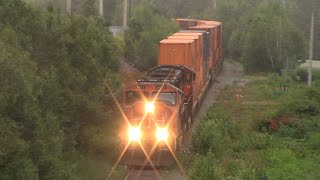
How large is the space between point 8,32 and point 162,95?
6.67m

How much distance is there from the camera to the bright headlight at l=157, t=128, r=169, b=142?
61.0 feet

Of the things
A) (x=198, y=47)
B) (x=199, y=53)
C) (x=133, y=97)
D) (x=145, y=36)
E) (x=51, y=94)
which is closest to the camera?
(x=51, y=94)

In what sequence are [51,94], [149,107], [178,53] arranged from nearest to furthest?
[51,94] < [149,107] < [178,53]

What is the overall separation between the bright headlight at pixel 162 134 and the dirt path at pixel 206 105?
3.77ft

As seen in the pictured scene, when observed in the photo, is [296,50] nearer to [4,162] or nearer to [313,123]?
[313,123]

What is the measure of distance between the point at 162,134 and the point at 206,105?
14529mm

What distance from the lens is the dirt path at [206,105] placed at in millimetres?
17859

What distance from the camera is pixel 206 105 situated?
3281 centimetres

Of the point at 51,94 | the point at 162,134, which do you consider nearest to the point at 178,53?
the point at 162,134

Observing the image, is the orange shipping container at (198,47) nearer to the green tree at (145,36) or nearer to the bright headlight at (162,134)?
the bright headlight at (162,134)

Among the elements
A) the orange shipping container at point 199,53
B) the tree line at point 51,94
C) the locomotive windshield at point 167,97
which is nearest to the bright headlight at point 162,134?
the locomotive windshield at point 167,97

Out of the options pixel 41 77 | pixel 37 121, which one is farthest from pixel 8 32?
pixel 37 121

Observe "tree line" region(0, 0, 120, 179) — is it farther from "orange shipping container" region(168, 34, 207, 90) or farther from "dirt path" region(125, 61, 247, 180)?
"orange shipping container" region(168, 34, 207, 90)

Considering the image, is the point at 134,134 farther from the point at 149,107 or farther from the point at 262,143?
the point at 262,143
